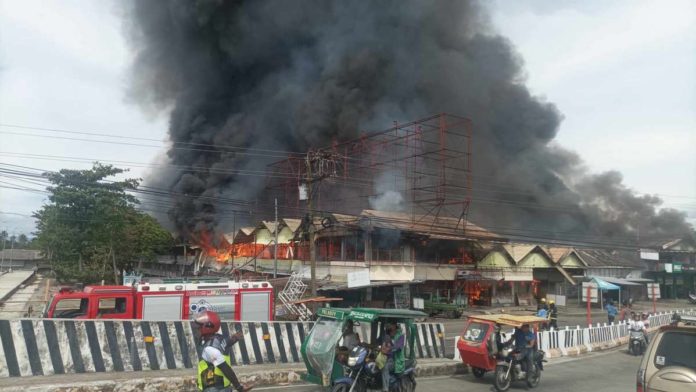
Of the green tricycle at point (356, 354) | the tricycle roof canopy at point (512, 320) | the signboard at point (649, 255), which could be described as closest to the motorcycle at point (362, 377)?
the green tricycle at point (356, 354)

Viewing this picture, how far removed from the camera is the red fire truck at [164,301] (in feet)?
46.0

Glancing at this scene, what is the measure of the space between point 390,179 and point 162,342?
112 feet

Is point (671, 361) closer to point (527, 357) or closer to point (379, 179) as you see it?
point (527, 357)

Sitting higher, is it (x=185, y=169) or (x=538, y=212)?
(x=185, y=169)

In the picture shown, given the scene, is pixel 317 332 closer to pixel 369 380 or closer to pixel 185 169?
pixel 369 380

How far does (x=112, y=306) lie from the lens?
14797mm

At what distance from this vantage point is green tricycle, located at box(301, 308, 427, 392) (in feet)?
27.1

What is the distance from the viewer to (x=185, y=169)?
5806cm

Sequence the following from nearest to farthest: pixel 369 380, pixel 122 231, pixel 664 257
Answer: pixel 369 380, pixel 122 231, pixel 664 257

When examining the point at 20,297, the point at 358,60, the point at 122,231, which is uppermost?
the point at 358,60

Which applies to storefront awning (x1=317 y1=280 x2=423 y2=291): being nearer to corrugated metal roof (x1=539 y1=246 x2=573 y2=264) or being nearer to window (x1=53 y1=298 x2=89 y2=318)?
Result: window (x1=53 y1=298 x2=89 y2=318)

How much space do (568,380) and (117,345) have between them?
9686mm

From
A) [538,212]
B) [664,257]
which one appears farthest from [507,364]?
[664,257]

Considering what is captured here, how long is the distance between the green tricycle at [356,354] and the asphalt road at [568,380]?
4.33 feet
